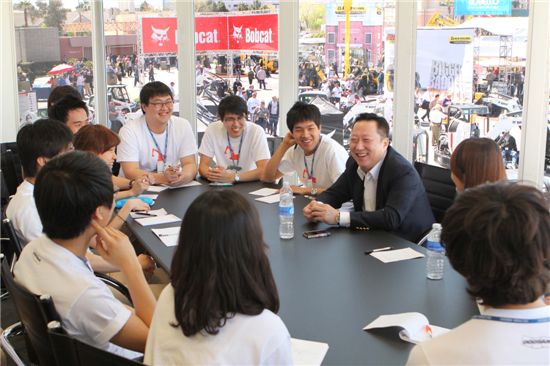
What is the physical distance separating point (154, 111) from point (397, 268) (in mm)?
2903

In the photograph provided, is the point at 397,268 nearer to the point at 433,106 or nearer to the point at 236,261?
the point at 236,261

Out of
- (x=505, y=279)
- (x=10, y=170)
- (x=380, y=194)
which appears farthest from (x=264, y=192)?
(x=505, y=279)

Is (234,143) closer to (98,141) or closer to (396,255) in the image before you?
(98,141)

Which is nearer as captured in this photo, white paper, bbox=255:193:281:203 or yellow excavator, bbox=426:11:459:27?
white paper, bbox=255:193:281:203

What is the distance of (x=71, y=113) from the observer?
15.6 feet

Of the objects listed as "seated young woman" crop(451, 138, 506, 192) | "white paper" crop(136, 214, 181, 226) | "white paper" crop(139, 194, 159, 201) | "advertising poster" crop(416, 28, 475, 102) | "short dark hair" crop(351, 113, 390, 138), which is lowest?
"white paper" crop(136, 214, 181, 226)

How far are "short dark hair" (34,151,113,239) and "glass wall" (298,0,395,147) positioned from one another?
12.0 feet

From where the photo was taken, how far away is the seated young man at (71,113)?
187 inches

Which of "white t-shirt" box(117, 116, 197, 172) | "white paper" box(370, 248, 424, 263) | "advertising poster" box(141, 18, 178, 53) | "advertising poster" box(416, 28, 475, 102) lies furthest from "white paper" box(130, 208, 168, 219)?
"advertising poster" box(141, 18, 178, 53)

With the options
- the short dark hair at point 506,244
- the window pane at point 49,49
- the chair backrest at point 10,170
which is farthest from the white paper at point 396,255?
→ the window pane at point 49,49

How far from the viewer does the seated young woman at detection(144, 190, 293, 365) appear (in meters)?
1.58

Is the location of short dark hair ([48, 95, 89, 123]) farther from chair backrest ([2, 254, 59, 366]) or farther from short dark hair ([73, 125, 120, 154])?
chair backrest ([2, 254, 59, 366])

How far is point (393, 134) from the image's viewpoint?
529 cm

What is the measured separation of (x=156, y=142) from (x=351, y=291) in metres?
2.99
